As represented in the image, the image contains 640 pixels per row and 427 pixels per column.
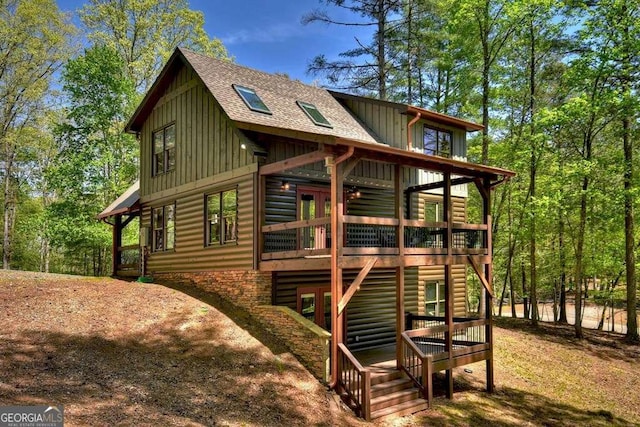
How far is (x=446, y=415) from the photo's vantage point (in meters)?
10.4

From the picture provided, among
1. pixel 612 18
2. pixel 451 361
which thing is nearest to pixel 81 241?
pixel 451 361

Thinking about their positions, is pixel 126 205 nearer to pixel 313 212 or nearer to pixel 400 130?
pixel 313 212

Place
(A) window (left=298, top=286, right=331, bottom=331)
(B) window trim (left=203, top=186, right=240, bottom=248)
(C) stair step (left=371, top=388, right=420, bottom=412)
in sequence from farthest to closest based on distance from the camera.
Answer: (A) window (left=298, top=286, right=331, bottom=331)
(B) window trim (left=203, top=186, right=240, bottom=248)
(C) stair step (left=371, top=388, right=420, bottom=412)

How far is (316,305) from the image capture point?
13289mm

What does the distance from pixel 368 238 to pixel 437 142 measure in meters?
6.75

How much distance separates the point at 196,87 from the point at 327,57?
1223 centimetres

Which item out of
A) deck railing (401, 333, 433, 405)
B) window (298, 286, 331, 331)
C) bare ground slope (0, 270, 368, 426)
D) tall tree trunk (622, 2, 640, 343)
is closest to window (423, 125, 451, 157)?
window (298, 286, 331, 331)

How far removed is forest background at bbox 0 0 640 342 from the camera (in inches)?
749

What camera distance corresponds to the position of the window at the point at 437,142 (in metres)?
17.0

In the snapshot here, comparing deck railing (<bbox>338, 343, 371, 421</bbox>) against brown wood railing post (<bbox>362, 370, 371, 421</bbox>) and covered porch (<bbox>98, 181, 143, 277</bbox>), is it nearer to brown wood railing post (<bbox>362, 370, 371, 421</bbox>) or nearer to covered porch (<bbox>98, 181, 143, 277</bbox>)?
brown wood railing post (<bbox>362, 370, 371, 421</bbox>)

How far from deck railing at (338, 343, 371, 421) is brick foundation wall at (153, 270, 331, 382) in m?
0.35

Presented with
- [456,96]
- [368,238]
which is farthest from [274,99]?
[456,96]

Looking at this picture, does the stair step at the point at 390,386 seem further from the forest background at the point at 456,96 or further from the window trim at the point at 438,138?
the forest background at the point at 456,96

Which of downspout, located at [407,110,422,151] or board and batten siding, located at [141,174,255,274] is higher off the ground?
downspout, located at [407,110,422,151]
